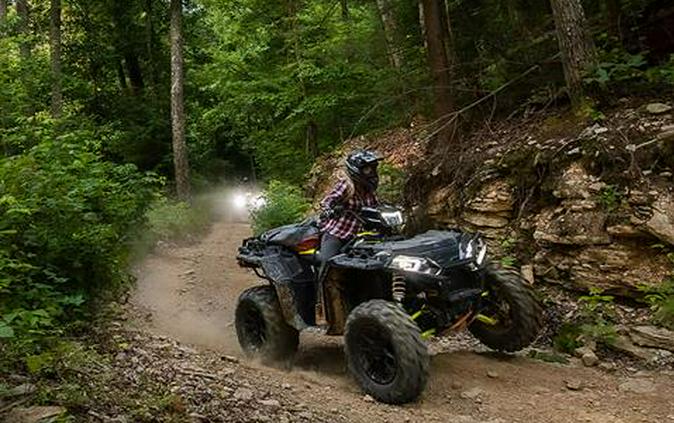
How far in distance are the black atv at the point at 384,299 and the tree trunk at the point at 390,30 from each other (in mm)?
7065

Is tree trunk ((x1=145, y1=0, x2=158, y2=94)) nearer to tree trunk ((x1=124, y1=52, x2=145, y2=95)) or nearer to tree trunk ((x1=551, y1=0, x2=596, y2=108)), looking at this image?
tree trunk ((x1=124, y1=52, x2=145, y2=95))

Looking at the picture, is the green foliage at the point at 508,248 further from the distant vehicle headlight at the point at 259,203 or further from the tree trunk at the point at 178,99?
the tree trunk at the point at 178,99

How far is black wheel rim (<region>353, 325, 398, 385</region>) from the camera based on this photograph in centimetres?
491

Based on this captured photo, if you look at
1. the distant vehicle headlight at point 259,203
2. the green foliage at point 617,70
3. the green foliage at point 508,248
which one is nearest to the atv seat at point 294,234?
→ the green foliage at point 508,248

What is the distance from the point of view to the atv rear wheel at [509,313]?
5707mm

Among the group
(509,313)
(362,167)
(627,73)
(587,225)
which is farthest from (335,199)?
(627,73)

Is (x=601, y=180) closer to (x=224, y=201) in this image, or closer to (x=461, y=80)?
(x=461, y=80)

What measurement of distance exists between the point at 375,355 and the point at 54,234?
3.27 metres

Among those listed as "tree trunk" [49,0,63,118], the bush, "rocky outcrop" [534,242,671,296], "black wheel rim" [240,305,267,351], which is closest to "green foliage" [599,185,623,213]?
"rocky outcrop" [534,242,671,296]

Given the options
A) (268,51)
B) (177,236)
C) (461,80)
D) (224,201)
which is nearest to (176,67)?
(268,51)

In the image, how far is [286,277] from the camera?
6.39 m

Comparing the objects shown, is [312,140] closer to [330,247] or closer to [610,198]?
[610,198]

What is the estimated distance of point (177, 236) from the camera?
586 inches

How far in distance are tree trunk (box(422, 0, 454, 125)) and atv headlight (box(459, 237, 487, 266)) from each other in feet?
16.0
